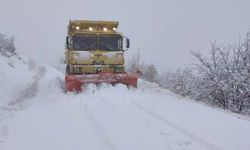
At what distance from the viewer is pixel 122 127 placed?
30.5 feet

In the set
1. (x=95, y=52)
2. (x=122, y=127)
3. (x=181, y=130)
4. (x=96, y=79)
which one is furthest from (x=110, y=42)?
(x=181, y=130)

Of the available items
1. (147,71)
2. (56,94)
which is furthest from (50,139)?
(147,71)

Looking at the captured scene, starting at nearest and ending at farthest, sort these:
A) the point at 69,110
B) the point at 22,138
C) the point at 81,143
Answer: the point at 81,143 → the point at 22,138 → the point at 69,110

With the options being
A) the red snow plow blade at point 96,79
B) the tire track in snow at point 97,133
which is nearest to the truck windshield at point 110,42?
the red snow plow blade at point 96,79

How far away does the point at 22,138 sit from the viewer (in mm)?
8812

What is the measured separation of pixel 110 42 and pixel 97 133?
9989 mm

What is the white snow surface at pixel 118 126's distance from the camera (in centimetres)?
782

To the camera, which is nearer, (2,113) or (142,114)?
(142,114)

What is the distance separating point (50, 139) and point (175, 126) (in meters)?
2.56

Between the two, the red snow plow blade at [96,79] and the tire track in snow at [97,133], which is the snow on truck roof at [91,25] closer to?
the red snow plow blade at [96,79]

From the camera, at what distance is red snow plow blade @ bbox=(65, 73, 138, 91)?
16078 mm

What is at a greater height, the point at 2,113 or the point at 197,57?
the point at 197,57

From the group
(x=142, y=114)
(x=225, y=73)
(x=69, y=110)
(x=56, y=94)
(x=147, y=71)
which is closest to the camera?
(x=142, y=114)

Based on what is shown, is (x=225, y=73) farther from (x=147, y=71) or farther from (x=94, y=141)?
(x=147, y=71)
